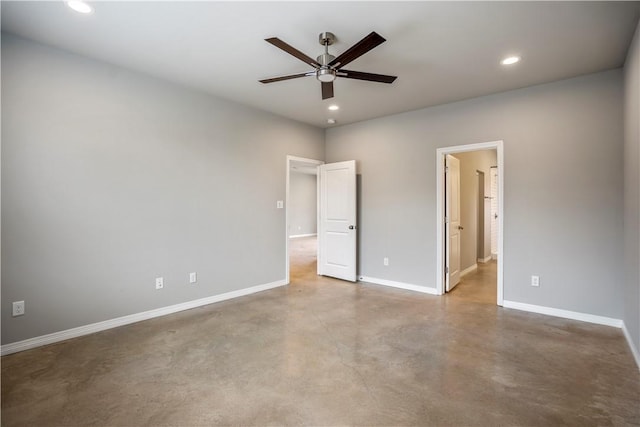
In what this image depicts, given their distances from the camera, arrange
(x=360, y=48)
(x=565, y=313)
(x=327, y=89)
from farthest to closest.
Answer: (x=565, y=313), (x=327, y=89), (x=360, y=48)

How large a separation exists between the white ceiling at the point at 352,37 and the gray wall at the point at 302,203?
786 centimetres

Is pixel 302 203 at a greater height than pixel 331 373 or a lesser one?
greater

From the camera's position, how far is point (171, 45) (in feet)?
9.01

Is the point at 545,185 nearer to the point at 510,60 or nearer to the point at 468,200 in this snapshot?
the point at 510,60

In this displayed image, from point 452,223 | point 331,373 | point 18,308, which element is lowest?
point 331,373

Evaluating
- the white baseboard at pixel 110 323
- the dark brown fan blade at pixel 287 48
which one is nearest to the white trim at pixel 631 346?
the dark brown fan blade at pixel 287 48

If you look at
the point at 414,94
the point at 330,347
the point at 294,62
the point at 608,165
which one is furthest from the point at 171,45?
the point at 608,165

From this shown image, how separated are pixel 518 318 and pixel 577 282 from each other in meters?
0.76

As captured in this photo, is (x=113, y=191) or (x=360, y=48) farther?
(x=113, y=191)

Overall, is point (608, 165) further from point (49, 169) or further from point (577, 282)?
point (49, 169)

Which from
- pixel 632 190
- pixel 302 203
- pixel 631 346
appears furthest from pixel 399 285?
pixel 302 203

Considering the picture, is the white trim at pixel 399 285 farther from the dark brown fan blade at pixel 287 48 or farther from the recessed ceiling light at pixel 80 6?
the recessed ceiling light at pixel 80 6

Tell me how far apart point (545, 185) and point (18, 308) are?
5.49 m

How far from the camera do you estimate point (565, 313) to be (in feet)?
11.4
